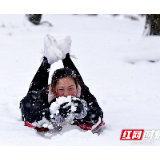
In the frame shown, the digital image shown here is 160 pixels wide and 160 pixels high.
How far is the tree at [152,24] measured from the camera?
609 centimetres

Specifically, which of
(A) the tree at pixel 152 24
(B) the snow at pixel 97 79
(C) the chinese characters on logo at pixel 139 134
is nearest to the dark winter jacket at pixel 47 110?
(B) the snow at pixel 97 79

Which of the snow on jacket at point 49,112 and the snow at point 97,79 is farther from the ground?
the snow on jacket at point 49,112

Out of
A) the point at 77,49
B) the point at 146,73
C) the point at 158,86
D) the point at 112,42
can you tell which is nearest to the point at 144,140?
the point at 158,86

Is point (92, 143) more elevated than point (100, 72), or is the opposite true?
point (92, 143)

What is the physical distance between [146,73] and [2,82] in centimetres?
276

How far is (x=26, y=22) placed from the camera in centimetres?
897

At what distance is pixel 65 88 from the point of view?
2363mm

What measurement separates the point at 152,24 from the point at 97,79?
2759 millimetres

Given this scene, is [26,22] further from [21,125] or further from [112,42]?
[21,125]

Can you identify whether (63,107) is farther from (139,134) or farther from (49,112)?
(139,134)

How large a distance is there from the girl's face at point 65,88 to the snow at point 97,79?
32 cm

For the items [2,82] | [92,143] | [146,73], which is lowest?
[2,82]

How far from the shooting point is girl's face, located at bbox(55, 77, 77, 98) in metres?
2.35

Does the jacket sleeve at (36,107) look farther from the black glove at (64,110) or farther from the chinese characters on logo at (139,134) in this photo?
the chinese characters on logo at (139,134)
